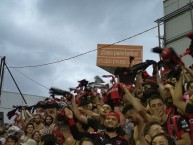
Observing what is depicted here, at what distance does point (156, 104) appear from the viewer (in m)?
5.31

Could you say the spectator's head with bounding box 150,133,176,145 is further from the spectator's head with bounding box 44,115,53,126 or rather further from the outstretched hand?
the spectator's head with bounding box 44,115,53,126

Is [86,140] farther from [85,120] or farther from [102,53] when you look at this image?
[102,53]

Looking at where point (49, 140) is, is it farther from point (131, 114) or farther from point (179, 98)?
point (179, 98)

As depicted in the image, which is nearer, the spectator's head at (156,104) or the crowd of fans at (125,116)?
the crowd of fans at (125,116)

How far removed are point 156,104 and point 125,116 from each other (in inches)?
31.7

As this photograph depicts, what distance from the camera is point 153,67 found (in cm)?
706

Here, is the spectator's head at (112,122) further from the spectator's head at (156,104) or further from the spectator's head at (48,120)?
the spectator's head at (48,120)

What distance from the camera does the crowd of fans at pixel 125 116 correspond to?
4867mm

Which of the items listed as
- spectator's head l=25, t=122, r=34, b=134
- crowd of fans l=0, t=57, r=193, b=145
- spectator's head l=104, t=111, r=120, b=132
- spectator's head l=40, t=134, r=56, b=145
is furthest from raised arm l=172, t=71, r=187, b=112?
spectator's head l=25, t=122, r=34, b=134

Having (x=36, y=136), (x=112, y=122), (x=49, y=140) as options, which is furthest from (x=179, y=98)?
(x=36, y=136)

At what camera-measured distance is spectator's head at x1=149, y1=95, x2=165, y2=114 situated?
5.27 metres

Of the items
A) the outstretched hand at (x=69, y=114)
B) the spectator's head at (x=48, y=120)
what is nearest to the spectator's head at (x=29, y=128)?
the spectator's head at (x=48, y=120)

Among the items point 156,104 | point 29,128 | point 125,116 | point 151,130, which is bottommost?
point 151,130

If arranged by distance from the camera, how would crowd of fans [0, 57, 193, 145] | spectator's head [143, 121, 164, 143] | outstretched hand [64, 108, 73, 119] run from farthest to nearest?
outstretched hand [64, 108, 73, 119] → crowd of fans [0, 57, 193, 145] → spectator's head [143, 121, 164, 143]
